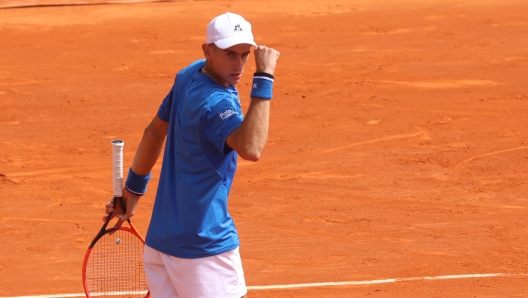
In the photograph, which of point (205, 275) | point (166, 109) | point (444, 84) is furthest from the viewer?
point (444, 84)

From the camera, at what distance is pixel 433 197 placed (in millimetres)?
9734

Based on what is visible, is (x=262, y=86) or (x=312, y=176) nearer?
(x=262, y=86)

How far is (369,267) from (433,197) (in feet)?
6.22

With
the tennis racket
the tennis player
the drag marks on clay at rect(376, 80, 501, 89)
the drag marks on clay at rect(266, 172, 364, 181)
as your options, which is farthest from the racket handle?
the drag marks on clay at rect(376, 80, 501, 89)

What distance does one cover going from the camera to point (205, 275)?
4871 mm

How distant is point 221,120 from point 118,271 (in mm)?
3020

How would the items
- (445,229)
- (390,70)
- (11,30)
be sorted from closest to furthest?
(445,229) → (390,70) → (11,30)

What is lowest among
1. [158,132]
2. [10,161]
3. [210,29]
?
[10,161]

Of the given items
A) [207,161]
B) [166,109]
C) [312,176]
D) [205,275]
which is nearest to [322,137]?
[312,176]

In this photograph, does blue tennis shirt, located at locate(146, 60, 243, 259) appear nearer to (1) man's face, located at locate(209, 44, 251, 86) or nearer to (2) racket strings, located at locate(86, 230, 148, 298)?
(1) man's face, located at locate(209, 44, 251, 86)

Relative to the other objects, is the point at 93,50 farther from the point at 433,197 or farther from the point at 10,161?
the point at 433,197

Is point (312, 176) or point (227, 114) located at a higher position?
point (227, 114)

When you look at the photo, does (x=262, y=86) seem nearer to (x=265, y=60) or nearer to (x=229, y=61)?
(x=265, y=60)

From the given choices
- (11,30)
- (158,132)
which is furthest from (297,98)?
(158,132)
